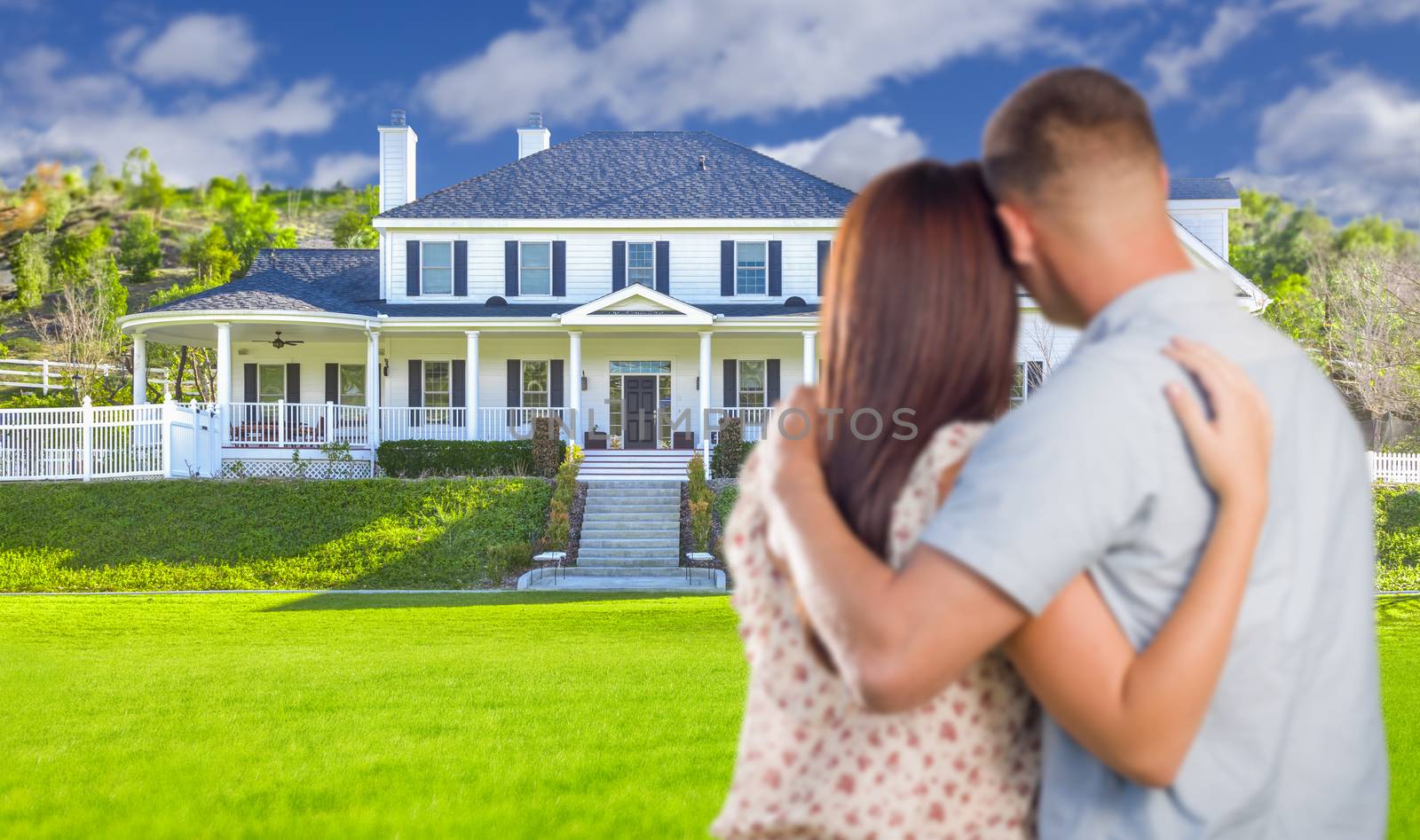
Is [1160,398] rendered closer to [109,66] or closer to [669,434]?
[669,434]

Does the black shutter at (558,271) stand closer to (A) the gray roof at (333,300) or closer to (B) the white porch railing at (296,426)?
(A) the gray roof at (333,300)

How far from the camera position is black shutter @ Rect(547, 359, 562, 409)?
26.9m

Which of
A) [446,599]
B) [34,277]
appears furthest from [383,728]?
[34,277]

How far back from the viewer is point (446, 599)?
15758 mm

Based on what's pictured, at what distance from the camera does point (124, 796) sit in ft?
17.1

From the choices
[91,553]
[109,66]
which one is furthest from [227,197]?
[91,553]

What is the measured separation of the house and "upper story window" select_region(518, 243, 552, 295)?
1.9 inches

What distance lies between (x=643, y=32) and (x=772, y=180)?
49.6 feet

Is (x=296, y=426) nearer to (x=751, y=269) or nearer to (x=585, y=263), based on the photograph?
(x=585, y=263)

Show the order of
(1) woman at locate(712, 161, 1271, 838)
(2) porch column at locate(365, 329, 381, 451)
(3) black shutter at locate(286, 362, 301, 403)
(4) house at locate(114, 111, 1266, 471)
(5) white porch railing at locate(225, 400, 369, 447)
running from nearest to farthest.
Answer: (1) woman at locate(712, 161, 1271, 838) → (5) white porch railing at locate(225, 400, 369, 447) → (2) porch column at locate(365, 329, 381, 451) → (4) house at locate(114, 111, 1266, 471) → (3) black shutter at locate(286, 362, 301, 403)

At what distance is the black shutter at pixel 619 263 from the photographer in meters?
26.6

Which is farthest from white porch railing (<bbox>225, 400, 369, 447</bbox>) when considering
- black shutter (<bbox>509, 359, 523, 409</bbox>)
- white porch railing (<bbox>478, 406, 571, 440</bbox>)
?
black shutter (<bbox>509, 359, 523, 409</bbox>)

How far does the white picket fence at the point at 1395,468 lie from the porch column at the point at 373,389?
20501 millimetres

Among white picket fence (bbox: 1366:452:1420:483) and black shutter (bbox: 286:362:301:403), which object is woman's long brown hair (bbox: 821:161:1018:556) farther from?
black shutter (bbox: 286:362:301:403)
